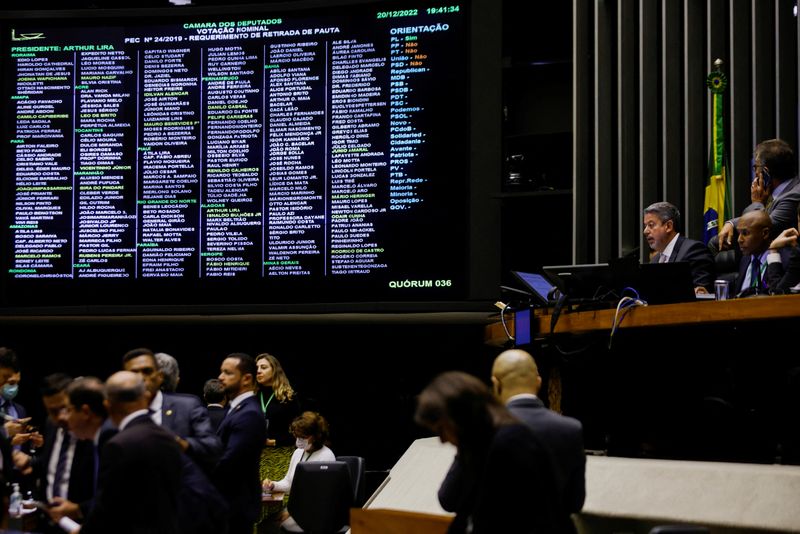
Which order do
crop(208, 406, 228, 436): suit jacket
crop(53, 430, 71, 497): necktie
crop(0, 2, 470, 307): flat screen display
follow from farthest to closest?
crop(0, 2, 470, 307): flat screen display, crop(208, 406, 228, 436): suit jacket, crop(53, 430, 71, 497): necktie

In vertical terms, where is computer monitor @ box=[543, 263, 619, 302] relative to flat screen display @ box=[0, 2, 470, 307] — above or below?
below

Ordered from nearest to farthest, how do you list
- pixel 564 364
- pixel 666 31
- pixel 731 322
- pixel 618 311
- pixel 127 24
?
pixel 731 322 → pixel 618 311 → pixel 564 364 → pixel 666 31 → pixel 127 24

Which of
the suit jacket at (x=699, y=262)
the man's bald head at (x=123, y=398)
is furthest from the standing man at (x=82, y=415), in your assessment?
the suit jacket at (x=699, y=262)

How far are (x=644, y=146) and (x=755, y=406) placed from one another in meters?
3.11

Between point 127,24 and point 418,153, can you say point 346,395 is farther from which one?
point 127,24

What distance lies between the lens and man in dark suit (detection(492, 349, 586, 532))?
10.8ft

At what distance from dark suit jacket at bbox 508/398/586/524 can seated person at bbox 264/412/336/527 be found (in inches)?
118

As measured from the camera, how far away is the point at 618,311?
4.38 metres

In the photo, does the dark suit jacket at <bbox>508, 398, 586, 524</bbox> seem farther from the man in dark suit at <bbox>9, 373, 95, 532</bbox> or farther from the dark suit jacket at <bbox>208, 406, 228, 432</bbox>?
the dark suit jacket at <bbox>208, 406, 228, 432</bbox>

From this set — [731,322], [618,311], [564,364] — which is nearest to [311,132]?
[564,364]

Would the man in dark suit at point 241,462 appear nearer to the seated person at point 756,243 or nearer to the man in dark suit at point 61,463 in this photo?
the man in dark suit at point 61,463

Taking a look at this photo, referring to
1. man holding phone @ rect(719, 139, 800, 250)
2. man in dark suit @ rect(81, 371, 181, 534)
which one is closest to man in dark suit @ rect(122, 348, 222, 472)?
man in dark suit @ rect(81, 371, 181, 534)

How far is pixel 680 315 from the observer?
417cm

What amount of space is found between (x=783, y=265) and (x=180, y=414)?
2630 millimetres
